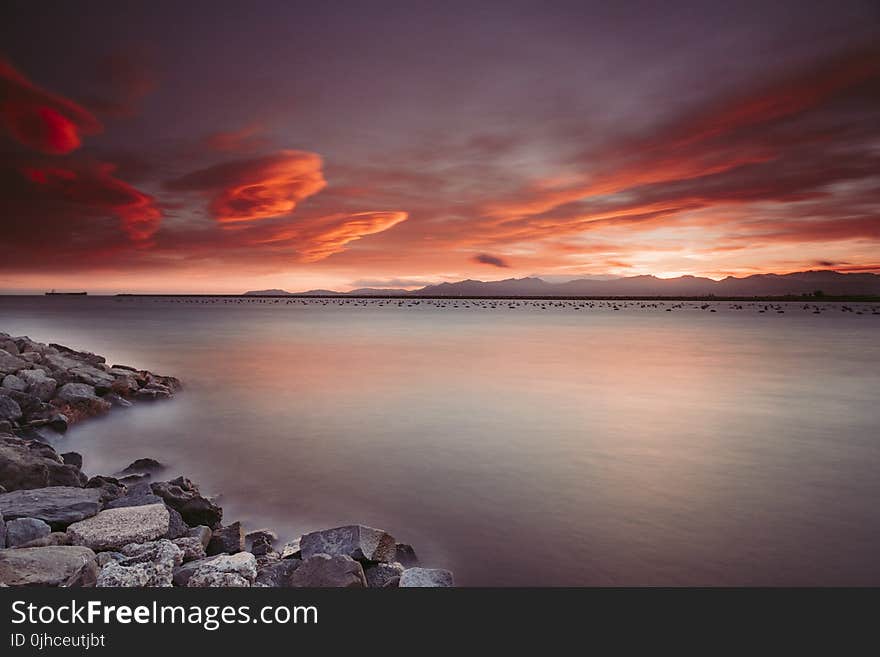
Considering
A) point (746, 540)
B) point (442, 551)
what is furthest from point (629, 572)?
point (442, 551)

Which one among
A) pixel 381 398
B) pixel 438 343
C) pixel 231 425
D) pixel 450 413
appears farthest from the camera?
pixel 438 343

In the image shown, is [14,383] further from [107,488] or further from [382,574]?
[382,574]

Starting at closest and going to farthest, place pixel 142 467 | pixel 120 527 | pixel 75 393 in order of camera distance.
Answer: pixel 120 527
pixel 142 467
pixel 75 393

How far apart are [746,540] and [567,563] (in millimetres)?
2728

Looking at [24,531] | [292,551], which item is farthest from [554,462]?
[24,531]

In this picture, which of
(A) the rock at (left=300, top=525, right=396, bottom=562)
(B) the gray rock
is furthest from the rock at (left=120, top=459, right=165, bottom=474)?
(B) the gray rock

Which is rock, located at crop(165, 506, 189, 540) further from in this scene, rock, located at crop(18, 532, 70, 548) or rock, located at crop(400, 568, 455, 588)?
rock, located at crop(400, 568, 455, 588)

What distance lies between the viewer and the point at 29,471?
7.83m

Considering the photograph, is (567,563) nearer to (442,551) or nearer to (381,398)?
(442,551)

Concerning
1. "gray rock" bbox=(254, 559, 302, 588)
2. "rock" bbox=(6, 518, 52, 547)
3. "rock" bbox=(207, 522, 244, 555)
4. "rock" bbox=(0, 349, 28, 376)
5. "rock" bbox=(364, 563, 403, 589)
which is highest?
"rock" bbox=(0, 349, 28, 376)

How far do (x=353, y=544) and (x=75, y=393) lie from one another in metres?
13.0

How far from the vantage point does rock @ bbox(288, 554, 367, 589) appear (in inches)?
217

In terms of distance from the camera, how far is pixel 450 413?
15680 millimetres

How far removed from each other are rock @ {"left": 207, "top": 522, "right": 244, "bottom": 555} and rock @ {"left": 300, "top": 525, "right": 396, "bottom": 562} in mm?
1024
